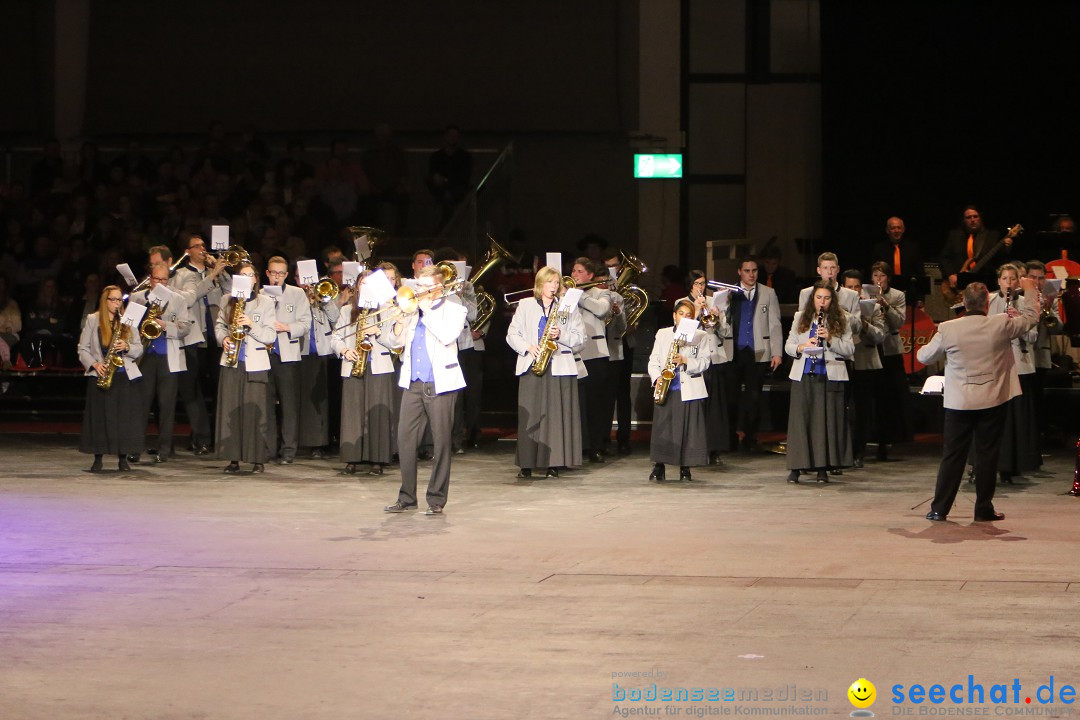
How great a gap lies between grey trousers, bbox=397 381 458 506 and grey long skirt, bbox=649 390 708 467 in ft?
7.76

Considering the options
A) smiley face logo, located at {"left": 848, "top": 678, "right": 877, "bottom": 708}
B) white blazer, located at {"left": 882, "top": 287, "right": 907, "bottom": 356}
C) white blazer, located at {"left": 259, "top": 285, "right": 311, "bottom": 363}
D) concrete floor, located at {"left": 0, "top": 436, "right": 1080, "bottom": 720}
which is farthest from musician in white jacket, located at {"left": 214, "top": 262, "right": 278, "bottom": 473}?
smiley face logo, located at {"left": 848, "top": 678, "right": 877, "bottom": 708}

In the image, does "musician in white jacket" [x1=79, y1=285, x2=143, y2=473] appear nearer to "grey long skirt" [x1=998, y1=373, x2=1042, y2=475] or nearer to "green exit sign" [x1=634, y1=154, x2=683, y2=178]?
"grey long skirt" [x1=998, y1=373, x2=1042, y2=475]

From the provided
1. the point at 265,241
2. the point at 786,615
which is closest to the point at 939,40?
the point at 265,241

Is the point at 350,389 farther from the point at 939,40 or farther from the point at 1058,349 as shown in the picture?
the point at 939,40

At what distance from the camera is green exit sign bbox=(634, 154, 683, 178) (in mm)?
21000

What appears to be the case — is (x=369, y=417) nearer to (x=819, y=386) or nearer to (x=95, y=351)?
(x=95, y=351)

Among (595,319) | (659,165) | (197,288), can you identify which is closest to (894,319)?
(595,319)

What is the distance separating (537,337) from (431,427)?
225 centimetres

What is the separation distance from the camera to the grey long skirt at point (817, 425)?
12.5 m

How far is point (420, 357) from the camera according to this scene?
1098cm

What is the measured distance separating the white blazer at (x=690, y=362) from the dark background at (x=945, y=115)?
256 inches

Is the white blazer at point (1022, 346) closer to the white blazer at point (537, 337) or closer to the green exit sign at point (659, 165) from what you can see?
the white blazer at point (537, 337)

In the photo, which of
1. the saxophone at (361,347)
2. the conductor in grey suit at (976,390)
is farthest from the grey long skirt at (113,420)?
the conductor in grey suit at (976,390)

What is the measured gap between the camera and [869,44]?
19391 mm
